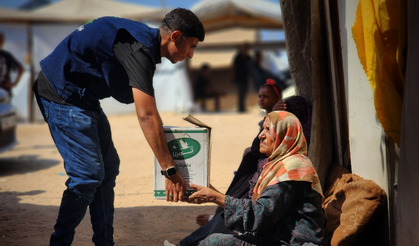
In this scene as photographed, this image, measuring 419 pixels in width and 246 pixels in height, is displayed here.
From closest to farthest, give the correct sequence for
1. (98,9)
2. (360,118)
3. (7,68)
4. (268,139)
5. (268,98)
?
(268,139) → (360,118) → (268,98) → (7,68) → (98,9)

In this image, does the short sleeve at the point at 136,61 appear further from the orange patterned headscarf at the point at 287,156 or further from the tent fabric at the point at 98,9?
the tent fabric at the point at 98,9

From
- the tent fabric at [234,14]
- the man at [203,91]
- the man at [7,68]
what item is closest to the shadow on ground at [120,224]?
the man at [7,68]

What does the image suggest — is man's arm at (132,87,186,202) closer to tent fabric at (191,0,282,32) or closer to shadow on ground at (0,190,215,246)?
shadow on ground at (0,190,215,246)

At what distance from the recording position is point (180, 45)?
2580 mm

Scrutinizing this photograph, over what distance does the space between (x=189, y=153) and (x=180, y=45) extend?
0.61m

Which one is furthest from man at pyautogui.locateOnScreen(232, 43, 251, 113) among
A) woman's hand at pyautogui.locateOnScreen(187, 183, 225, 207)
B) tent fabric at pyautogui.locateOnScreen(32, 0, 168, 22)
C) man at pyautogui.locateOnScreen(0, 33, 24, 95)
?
woman's hand at pyautogui.locateOnScreen(187, 183, 225, 207)

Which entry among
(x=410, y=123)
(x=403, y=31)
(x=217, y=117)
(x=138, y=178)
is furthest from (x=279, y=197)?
(x=217, y=117)

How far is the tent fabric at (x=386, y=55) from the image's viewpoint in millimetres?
2297

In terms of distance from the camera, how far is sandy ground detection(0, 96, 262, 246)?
3567 mm

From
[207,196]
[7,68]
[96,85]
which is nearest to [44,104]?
[96,85]

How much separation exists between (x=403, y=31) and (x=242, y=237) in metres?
1.38

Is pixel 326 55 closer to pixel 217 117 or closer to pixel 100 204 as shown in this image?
pixel 100 204

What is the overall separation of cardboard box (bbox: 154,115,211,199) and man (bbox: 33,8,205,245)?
8 centimetres

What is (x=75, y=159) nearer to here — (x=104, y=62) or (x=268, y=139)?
(x=104, y=62)
